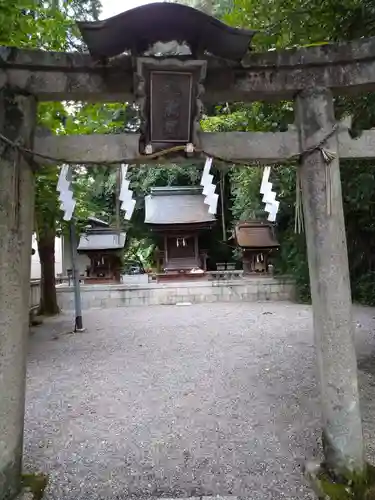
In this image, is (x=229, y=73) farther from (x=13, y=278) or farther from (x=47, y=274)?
(x=47, y=274)

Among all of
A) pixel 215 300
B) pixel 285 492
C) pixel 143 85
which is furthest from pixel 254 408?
pixel 215 300

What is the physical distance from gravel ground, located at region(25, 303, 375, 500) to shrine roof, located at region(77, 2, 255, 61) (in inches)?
132

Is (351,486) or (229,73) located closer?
(351,486)

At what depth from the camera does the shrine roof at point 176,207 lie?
19.7 meters

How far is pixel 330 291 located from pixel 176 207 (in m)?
18.0

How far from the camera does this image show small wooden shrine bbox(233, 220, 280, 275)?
18594 mm

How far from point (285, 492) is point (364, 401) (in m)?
2.32

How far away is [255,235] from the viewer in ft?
61.9

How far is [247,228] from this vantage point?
19.0m

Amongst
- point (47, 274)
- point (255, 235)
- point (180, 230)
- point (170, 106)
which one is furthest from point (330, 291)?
point (180, 230)

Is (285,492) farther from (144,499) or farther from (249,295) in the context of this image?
(249,295)

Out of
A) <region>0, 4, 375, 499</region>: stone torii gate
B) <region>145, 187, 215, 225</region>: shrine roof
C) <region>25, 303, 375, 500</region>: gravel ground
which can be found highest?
<region>145, 187, 215, 225</region>: shrine roof

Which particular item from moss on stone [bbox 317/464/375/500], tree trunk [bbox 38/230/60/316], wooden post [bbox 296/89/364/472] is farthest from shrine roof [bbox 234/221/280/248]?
moss on stone [bbox 317/464/375/500]

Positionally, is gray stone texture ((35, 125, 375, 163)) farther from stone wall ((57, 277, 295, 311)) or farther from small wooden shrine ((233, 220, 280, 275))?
small wooden shrine ((233, 220, 280, 275))
